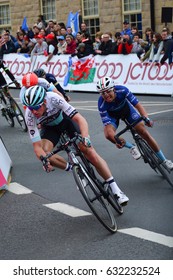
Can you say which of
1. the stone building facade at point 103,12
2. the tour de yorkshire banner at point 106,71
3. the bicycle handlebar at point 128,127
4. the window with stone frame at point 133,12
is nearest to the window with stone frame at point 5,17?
the stone building facade at point 103,12

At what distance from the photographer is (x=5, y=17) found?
3962 cm

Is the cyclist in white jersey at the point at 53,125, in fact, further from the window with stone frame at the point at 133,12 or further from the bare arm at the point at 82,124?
the window with stone frame at the point at 133,12

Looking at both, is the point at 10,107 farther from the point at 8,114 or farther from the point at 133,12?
the point at 133,12

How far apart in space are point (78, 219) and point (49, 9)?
28798 millimetres

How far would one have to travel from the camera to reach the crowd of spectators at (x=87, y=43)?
2255 centimetres

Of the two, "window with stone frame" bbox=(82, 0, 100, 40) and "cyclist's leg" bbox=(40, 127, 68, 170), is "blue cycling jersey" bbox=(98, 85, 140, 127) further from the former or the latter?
"window with stone frame" bbox=(82, 0, 100, 40)

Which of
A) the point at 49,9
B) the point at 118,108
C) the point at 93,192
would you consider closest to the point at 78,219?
the point at 93,192

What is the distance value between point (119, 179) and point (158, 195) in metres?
Answer: 1.35

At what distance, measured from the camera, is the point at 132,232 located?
8.20 meters

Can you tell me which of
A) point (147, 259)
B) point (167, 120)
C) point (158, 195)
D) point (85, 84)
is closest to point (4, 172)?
point (158, 195)

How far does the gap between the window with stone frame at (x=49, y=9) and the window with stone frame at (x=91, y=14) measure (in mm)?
2333
